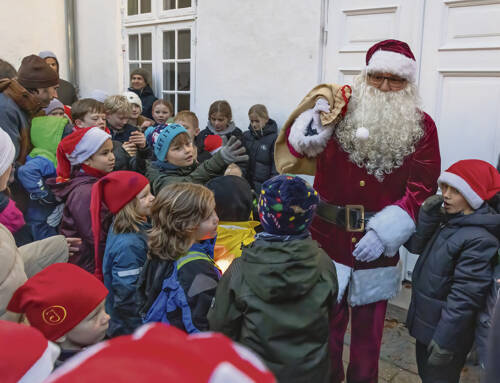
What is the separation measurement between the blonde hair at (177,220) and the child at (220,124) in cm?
304

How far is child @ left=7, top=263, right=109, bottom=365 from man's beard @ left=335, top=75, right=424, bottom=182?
57.6 inches

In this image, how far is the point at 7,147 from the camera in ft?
6.35

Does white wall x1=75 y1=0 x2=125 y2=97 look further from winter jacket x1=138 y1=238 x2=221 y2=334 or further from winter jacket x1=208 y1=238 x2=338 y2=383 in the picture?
winter jacket x1=208 y1=238 x2=338 y2=383

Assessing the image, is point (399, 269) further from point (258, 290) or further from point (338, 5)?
point (338, 5)

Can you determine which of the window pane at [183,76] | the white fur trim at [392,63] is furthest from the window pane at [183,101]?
the white fur trim at [392,63]

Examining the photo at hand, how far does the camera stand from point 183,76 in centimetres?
644

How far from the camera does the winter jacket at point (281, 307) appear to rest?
160 cm

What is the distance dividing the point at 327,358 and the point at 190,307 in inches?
23.3

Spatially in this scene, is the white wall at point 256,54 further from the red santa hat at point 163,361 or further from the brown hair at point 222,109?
the red santa hat at point 163,361

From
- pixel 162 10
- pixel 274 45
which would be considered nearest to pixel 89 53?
pixel 162 10

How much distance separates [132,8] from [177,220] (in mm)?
6132

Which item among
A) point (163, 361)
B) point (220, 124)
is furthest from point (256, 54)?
point (163, 361)

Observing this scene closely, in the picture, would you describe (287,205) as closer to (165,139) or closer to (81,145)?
(165,139)

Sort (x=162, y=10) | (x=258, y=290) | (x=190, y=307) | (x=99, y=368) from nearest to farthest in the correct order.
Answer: (x=99, y=368)
(x=258, y=290)
(x=190, y=307)
(x=162, y=10)
